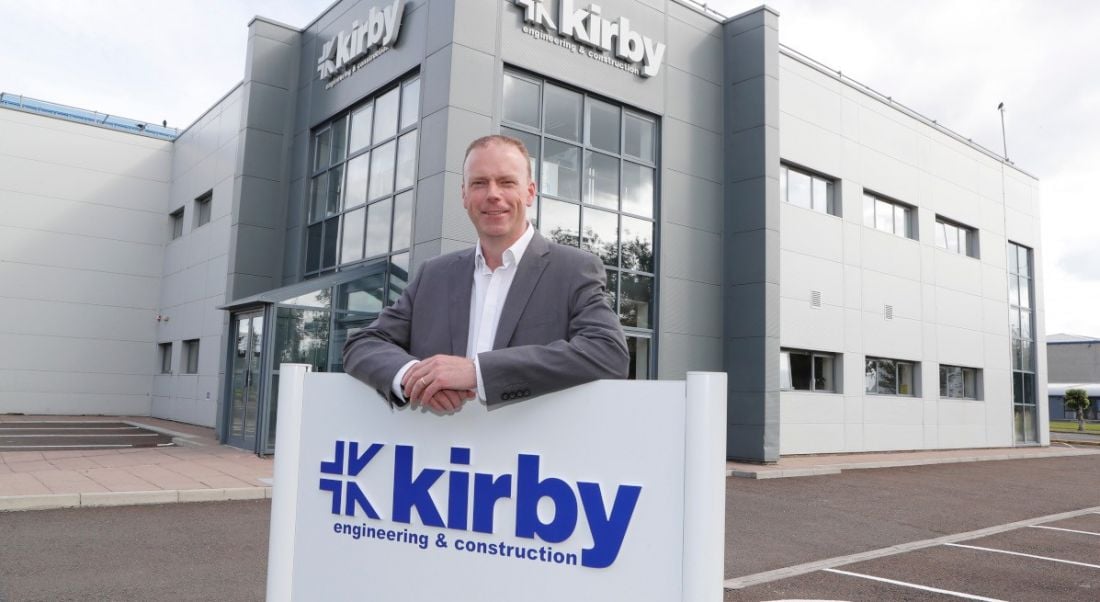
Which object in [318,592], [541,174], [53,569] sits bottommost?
[53,569]

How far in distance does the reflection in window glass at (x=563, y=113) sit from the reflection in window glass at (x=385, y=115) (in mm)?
2848

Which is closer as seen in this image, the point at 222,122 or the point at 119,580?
the point at 119,580

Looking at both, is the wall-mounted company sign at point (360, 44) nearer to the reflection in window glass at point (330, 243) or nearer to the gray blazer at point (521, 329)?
the reflection in window glass at point (330, 243)

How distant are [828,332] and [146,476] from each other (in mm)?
14193

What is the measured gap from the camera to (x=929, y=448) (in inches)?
813

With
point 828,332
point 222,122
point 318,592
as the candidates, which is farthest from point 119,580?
point 222,122

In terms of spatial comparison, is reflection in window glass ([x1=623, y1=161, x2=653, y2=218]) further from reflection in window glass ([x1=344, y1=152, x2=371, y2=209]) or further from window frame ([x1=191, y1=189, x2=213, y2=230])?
window frame ([x1=191, y1=189, x2=213, y2=230])

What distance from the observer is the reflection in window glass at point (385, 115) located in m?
14.5

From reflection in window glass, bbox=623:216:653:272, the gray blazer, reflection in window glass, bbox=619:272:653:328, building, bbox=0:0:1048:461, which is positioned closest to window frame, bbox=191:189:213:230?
building, bbox=0:0:1048:461

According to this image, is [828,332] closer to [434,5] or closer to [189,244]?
[434,5]

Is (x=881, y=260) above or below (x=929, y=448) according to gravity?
above

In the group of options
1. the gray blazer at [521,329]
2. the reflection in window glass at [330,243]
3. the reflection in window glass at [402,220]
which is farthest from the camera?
the reflection in window glass at [330,243]

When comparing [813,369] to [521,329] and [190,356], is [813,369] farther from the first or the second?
[521,329]

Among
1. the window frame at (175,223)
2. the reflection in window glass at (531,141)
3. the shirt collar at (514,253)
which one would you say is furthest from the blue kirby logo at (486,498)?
the window frame at (175,223)
